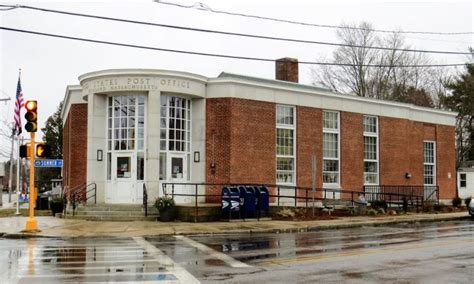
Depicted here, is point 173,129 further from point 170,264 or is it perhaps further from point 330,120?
point 170,264

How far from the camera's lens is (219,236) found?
59.9 ft

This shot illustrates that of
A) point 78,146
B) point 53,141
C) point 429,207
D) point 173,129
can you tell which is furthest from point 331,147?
point 53,141

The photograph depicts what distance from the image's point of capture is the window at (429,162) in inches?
1426

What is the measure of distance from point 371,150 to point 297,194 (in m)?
6.88

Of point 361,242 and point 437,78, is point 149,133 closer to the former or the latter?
point 361,242

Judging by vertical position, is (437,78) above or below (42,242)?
above

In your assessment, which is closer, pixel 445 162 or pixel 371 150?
pixel 371 150

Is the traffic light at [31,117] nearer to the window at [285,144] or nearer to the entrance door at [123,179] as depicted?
the entrance door at [123,179]

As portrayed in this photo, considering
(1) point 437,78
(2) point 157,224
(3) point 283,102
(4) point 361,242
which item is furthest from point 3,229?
(1) point 437,78

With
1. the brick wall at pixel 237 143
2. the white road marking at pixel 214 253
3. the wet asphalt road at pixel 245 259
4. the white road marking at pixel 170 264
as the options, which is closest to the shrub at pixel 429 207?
the brick wall at pixel 237 143

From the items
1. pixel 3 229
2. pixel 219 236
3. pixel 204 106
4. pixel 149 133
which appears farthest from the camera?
pixel 204 106

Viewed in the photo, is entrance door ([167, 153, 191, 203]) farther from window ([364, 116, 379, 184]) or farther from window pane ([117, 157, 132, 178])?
window ([364, 116, 379, 184])

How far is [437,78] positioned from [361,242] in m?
52.0

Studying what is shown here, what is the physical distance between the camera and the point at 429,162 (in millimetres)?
36469
